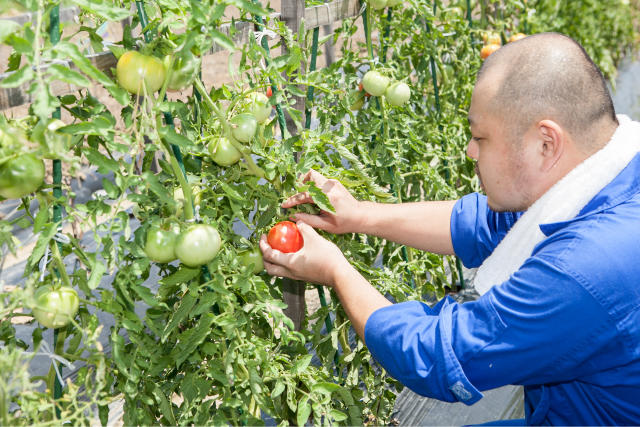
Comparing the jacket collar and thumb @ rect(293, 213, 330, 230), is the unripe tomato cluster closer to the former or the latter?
thumb @ rect(293, 213, 330, 230)

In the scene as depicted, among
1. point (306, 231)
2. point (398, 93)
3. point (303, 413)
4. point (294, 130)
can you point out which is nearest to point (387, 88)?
point (398, 93)

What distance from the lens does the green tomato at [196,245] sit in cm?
99

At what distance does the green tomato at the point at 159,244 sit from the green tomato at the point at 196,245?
0.05 feet

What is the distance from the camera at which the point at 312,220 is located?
4.42ft

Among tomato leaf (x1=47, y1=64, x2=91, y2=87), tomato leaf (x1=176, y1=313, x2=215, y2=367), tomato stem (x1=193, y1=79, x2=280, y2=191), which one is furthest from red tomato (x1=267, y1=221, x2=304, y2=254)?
tomato leaf (x1=47, y1=64, x2=91, y2=87)

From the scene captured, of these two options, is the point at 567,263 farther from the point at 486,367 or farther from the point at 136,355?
the point at 136,355

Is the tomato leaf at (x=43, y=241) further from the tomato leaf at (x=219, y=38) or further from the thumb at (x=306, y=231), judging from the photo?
the thumb at (x=306, y=231)

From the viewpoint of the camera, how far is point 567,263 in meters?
0.97

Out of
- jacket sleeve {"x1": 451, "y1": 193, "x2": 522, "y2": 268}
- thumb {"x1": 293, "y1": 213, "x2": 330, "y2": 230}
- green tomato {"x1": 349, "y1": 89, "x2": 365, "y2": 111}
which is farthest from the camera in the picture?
green tomato {"x1": 349, "y1": 89, "x2": 365, "y2": 111}

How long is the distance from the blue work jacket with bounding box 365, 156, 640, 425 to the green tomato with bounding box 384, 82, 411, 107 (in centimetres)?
67

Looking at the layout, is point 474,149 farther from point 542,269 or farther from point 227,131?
point 227,131

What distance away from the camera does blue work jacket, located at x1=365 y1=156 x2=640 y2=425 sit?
969 mm

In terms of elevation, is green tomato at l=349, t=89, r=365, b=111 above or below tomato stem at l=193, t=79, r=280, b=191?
below

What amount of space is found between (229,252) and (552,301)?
2.02ft
